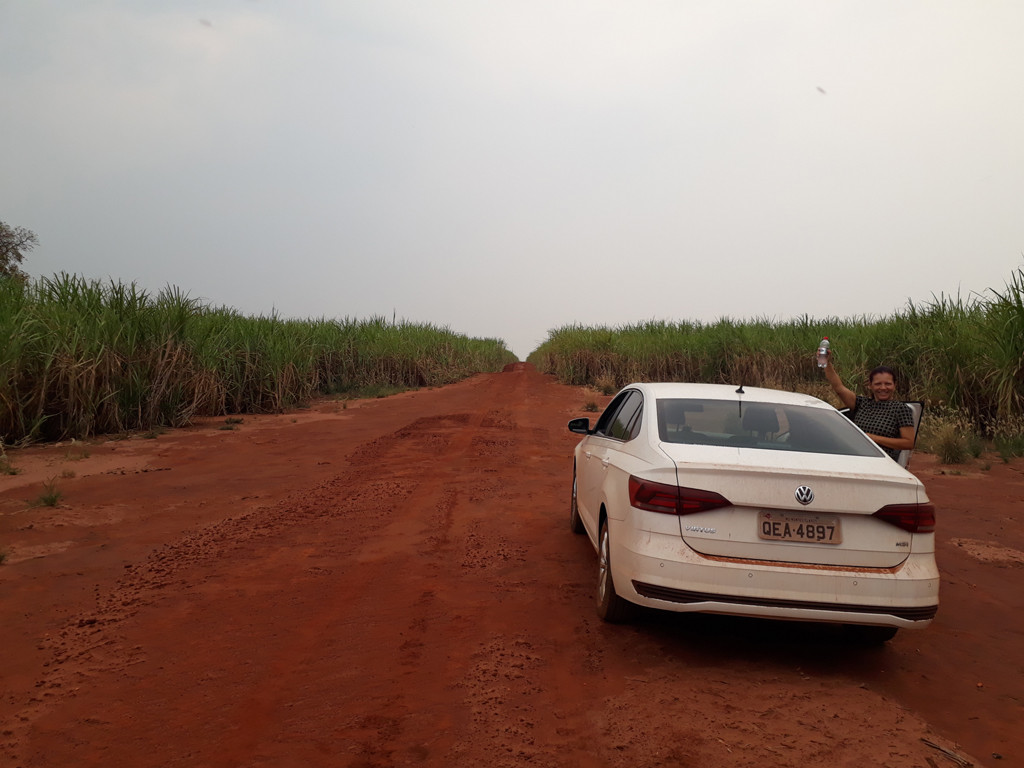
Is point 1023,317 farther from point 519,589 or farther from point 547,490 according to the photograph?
point 519,589

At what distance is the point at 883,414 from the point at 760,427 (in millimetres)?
1759

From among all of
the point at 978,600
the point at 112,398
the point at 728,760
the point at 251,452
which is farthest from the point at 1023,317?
the point at 112,398

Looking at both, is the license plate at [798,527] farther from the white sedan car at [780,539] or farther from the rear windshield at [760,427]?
the rear windshield at [760,427]

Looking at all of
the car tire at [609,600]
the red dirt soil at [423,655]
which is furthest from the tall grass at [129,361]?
the car tire at [609,600]

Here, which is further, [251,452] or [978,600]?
[251,452]

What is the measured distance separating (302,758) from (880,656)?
3.41 m

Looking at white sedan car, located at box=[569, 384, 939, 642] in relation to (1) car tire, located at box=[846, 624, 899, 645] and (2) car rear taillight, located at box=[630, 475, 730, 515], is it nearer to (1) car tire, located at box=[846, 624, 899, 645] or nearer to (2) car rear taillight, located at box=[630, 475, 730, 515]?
(2) car rear taillight, located at box=[630, 475, 730, 515]

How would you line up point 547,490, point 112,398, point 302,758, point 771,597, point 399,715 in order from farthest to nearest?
point 112,398
point 547,490
point 771,597
point 399,715
point 302,758

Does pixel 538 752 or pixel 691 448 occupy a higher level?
pixel 691 448

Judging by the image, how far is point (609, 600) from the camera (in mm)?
4289

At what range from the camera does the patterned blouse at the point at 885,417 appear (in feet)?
18.4

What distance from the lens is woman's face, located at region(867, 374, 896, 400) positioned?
5.84 meters

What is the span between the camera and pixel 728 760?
289 centimetres

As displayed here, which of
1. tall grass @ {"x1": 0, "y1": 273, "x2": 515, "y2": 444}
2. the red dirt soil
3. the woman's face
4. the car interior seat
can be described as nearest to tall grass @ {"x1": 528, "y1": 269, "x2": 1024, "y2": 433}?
the red dirt soil
